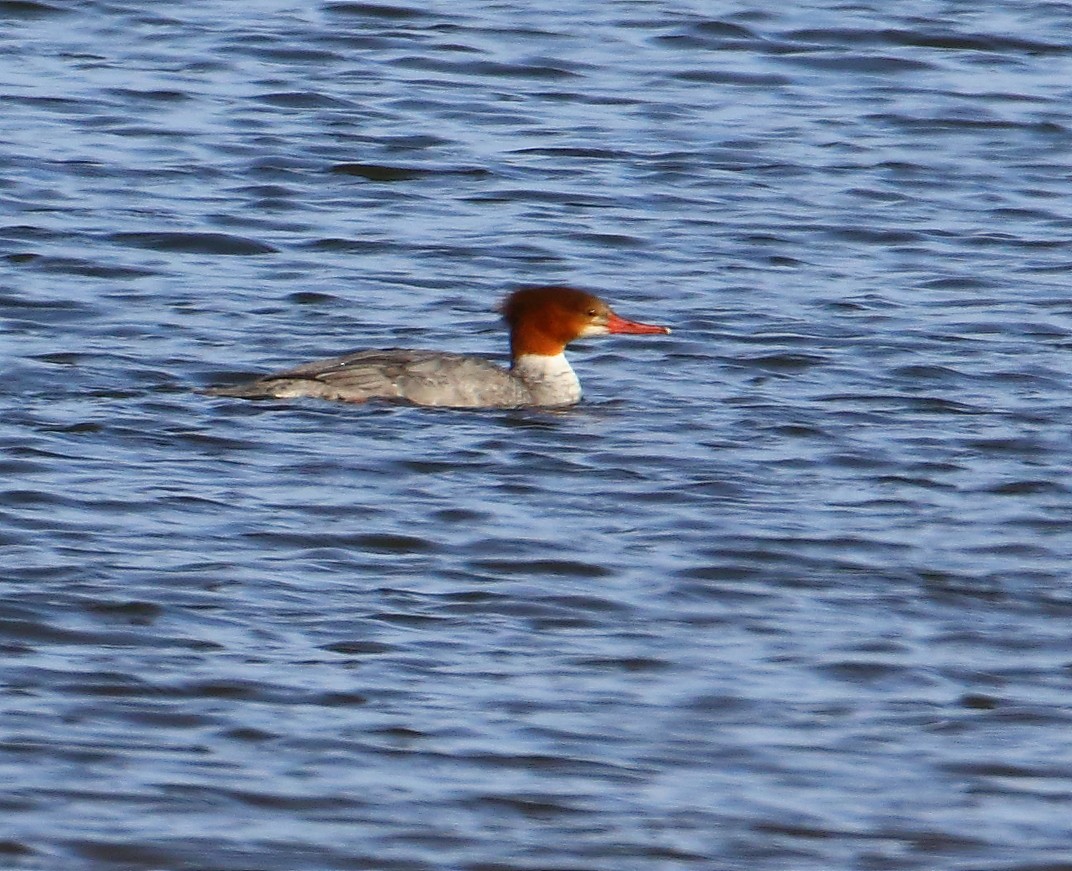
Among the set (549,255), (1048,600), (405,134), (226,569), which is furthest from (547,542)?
(405,134)

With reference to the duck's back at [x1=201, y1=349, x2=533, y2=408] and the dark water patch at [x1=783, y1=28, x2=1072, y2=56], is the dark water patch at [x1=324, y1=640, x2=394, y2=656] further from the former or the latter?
the dark water patch at [x1=783, y1=28, x2=1072, y2=56]

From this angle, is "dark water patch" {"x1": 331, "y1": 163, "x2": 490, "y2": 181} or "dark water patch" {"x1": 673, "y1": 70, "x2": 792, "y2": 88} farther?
"dark water patch" {"x1": 673, "y1": 70, "x2": 792, "y2": 88}

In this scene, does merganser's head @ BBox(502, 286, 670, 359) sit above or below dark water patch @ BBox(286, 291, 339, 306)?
above

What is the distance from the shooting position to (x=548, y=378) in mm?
10836

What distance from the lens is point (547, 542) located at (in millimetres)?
8336

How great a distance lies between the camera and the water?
20.5 ft

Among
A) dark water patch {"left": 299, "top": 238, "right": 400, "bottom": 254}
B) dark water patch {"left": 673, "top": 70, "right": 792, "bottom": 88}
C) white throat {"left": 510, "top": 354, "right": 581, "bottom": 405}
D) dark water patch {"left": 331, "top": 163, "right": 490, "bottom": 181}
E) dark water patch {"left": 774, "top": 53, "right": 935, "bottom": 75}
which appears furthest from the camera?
dark water patch {"left": 774, "top": 53, "right": 935, "bottom": 75}

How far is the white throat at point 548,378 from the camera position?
35.3ft

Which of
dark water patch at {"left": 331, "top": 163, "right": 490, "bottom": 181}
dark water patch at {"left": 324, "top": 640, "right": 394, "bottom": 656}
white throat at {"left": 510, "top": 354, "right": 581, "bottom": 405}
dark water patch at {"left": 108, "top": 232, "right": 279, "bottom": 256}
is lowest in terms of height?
white throat at {"left": 510, "top": 354, "right": 581, "bottom": 405}

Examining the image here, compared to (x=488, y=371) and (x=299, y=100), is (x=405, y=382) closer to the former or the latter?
(x=488, y=371)

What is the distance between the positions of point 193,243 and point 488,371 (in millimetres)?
2758

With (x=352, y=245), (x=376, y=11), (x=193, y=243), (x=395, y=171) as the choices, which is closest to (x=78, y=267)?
(x=193, y=243)

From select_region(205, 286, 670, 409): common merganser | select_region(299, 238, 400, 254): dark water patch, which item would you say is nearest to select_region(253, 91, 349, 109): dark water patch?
select_region(299, 238, 400, 254): dark water patch

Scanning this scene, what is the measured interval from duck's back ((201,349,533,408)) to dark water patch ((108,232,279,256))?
94.4 inches
